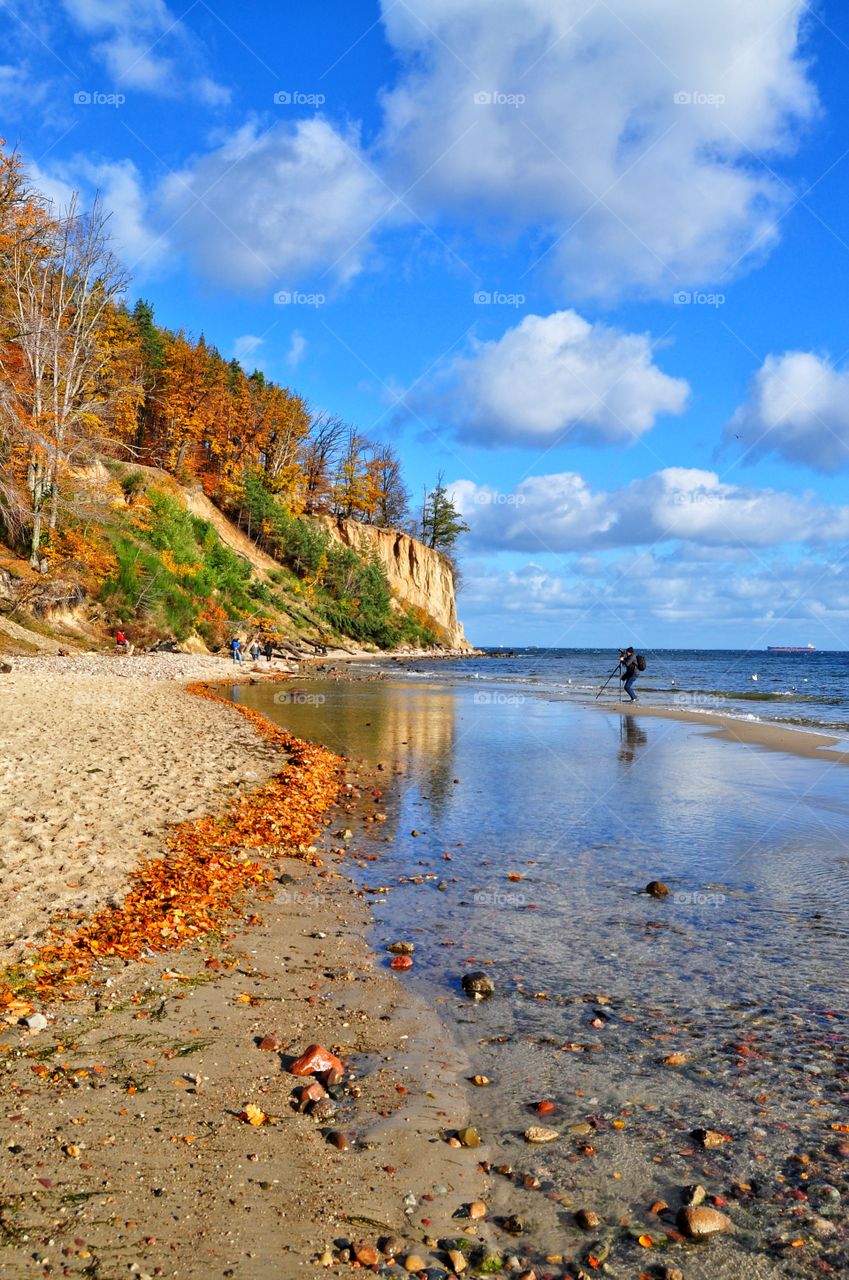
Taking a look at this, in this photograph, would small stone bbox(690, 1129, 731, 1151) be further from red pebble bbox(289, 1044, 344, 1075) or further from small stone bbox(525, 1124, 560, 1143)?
red pebble bbox(289, 1044, 344, 1075)

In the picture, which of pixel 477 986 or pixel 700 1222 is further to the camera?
pixel 477 986

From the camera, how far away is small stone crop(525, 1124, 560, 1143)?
4023mm

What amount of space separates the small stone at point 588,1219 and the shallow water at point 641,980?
2.1 inches

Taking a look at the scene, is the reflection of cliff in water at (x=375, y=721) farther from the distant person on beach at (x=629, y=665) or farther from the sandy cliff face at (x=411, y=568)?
the sandy cliff face at (x=411, y=568)

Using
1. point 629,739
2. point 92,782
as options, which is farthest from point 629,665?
point 92,782

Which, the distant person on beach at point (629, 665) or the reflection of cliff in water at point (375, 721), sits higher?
the distant person on beach at point (629, 665)

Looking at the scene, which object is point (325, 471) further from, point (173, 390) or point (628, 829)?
point (628, 829)

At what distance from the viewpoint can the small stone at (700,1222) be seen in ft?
11.1

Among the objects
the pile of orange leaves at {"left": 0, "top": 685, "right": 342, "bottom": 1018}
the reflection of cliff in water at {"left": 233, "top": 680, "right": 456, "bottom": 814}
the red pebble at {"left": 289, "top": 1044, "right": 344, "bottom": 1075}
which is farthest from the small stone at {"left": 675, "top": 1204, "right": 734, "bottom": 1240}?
the reflection of cliff in water at {"left": 233, "top": 680, "right": 456, "bottom": 814}
